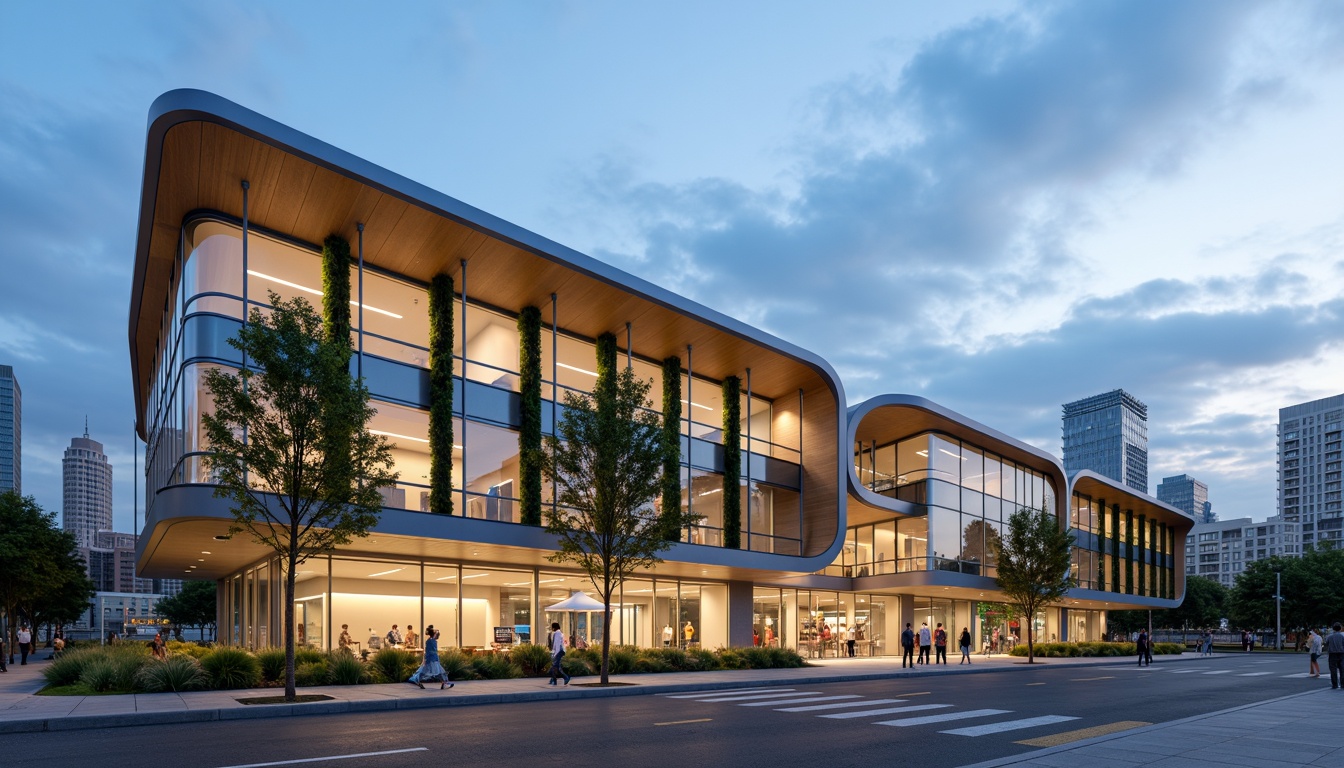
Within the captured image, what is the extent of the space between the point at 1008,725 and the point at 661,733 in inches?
226

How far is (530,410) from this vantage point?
29.9 meters

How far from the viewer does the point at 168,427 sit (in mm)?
28406

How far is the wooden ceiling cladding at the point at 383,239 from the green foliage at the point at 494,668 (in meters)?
11.2

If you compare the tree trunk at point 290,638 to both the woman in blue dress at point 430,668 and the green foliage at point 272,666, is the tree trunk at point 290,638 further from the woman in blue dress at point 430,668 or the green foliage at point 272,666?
the woman in blue dress at point 430,668

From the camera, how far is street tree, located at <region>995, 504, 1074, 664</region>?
43.7 metres

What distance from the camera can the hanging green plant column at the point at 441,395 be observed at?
26.9 metres

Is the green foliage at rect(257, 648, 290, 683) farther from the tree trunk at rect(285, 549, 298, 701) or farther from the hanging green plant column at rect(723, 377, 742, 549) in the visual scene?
the hanging green plant column at rect(723, 377, 742, 549)

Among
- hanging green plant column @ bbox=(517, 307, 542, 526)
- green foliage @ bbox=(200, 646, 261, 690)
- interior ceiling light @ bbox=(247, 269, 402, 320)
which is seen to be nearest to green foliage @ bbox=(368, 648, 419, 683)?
green foliage @ bbox=(200, 646, 261, 690)

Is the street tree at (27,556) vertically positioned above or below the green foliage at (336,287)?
below

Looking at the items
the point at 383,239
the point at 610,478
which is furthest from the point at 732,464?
the point at 383,239

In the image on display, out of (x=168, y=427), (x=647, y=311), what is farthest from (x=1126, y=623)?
(x=168, y=427)

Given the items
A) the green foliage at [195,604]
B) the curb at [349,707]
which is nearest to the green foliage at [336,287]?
the curb at [349,707]

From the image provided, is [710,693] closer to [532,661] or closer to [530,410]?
[532,661]

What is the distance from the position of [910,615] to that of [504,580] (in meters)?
27.4
